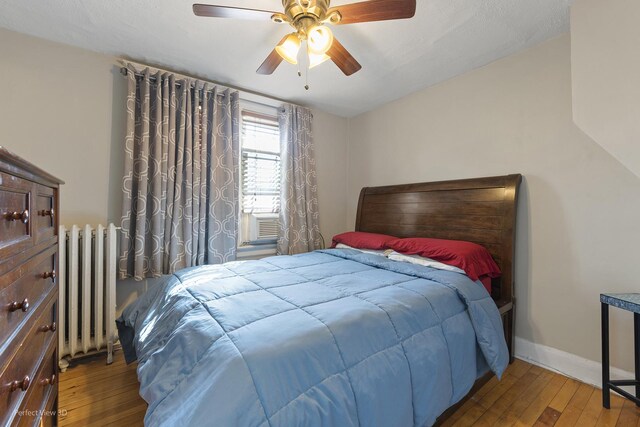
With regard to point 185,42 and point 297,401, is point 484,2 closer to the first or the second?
point 185,42

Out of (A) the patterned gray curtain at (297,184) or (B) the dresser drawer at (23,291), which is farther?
(A) the patterned gray curtain at (297,184)

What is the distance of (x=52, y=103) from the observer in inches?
80.4

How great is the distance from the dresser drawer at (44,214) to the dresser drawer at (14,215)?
81 millimetres

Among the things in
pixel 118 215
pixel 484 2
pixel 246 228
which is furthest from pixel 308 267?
pixel 484 2

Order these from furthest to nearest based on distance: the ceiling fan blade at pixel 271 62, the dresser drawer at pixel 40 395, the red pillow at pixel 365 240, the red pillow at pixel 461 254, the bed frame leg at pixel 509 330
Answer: the red pillow at pixel 365 240 < the bed frame leg at pixel 509 330 < the red pillow at pixel 461 254 < the ceiling fan blade at pixel 271 62 < the dresser drawer at pixel 40 395

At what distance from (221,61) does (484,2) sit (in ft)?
6.42

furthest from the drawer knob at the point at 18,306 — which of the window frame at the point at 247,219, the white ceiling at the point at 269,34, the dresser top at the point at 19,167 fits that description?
the window frame at the point at 247,219

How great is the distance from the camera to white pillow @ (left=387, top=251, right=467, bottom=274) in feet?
6.45

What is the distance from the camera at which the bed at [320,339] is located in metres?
0.89

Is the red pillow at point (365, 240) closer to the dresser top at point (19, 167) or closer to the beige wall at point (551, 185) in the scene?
the beige wall at point (551, 185)

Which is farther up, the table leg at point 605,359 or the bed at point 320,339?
the bed at point 320,339

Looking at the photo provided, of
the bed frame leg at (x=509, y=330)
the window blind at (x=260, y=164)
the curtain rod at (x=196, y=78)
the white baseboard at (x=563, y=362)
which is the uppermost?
the curtain rod at (x=196, y=78)

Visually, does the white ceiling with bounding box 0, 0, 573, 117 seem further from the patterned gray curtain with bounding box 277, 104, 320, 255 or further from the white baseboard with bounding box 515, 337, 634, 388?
the white baseboard with bounding box 515, 337, 634, 388

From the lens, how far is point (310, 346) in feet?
3.34
